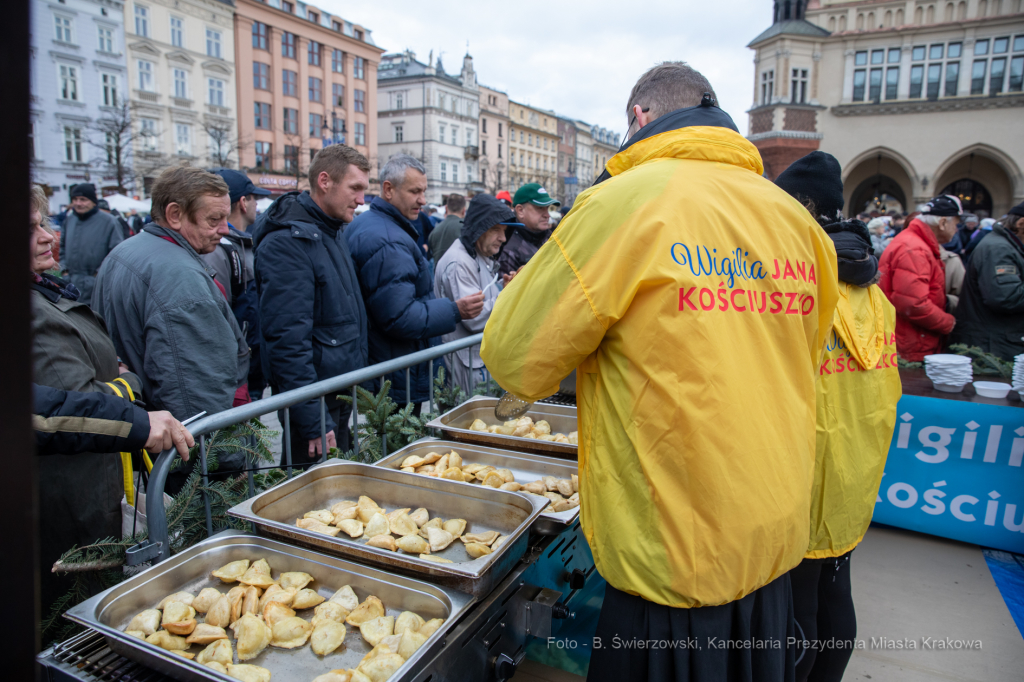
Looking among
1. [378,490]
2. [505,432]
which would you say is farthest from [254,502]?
[505,432]

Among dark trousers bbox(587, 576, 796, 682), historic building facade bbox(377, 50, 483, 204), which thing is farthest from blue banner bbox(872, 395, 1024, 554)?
historic building facade bbox(377, 50, 483, 204)

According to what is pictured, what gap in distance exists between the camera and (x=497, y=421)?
124 inches

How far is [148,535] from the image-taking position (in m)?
1.78

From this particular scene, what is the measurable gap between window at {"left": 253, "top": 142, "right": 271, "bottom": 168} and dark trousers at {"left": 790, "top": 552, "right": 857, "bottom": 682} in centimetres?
4651

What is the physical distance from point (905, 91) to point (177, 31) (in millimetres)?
40827

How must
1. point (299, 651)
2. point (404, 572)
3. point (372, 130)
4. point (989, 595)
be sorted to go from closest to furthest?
point (299, 651) → point (404, 572) → point (989, 595) → point (372, 130)

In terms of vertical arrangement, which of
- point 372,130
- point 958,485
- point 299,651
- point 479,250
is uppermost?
point 372,130

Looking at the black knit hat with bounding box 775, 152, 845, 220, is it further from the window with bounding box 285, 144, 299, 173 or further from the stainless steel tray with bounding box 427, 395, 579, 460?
the window with bounding box 285, 144, 299, 173

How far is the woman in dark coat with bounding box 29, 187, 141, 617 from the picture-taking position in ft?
6.40

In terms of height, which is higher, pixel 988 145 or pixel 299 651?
pixel 988 145

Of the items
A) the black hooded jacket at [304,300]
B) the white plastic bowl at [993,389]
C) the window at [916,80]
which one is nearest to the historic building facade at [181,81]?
the black hooded jacket at [304,300]

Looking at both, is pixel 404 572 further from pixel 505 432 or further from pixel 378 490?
pixel 505 432

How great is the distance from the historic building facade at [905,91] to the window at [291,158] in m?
30.2

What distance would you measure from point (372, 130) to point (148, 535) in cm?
5378
